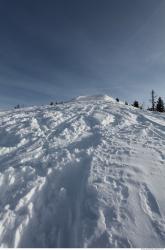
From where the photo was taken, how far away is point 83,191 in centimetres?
402

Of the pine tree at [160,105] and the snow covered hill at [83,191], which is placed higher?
the pine tree at [160,105]

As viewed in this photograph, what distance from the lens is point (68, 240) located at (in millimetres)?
3045

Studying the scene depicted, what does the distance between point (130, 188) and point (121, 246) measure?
1336 mm

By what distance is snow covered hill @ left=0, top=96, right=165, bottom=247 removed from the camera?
3.09 m

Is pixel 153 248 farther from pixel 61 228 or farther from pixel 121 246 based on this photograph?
pixel 61 228

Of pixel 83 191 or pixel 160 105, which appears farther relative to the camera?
pixel 160 105

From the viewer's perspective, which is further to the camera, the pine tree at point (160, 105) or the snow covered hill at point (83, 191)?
the pine tree at point (160, 105)

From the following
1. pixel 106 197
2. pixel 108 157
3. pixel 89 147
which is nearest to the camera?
pixel 106 197

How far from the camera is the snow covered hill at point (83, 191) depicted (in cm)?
309

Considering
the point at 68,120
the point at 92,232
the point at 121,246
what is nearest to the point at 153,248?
the point at 121,246

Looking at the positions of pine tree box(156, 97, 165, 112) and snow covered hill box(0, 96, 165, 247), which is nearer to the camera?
snow covered hill box(0, 96, 165, 247)

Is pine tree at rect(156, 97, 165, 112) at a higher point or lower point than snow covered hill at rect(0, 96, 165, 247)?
higher

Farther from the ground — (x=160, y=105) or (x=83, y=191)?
(x=160, y=105)

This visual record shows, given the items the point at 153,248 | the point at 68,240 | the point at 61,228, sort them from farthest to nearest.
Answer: the point at 61,228 < the point at 68,240 < the point at 153,248
